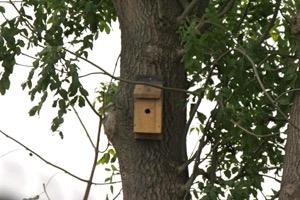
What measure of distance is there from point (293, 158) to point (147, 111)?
2.38ft

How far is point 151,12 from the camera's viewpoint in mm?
2770

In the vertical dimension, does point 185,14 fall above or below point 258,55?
above

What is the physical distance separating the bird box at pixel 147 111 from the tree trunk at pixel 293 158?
25.0 inches

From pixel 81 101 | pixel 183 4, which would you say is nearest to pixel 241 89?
pixel 183 4

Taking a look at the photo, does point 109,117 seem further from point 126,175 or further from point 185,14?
point 185,14

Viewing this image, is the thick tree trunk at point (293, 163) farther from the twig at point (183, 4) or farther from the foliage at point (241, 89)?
the twig at point (183, 4)

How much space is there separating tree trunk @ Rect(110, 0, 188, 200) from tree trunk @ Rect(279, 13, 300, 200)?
0.61m

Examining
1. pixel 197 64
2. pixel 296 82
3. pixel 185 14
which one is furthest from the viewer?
pixel 185 14

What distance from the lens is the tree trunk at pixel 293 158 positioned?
7.22 feet

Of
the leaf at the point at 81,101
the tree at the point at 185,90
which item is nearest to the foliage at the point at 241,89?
the tree at the point at 185,90

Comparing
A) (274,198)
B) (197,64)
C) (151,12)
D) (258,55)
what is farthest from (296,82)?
(151,12)

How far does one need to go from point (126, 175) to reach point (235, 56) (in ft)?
2.48

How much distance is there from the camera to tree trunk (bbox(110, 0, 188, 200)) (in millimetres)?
2689

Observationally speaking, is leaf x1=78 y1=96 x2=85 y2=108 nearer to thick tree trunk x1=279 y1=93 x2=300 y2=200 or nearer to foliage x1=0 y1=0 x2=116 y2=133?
foliage x1=0 y1=0 x2=116 y2=133
